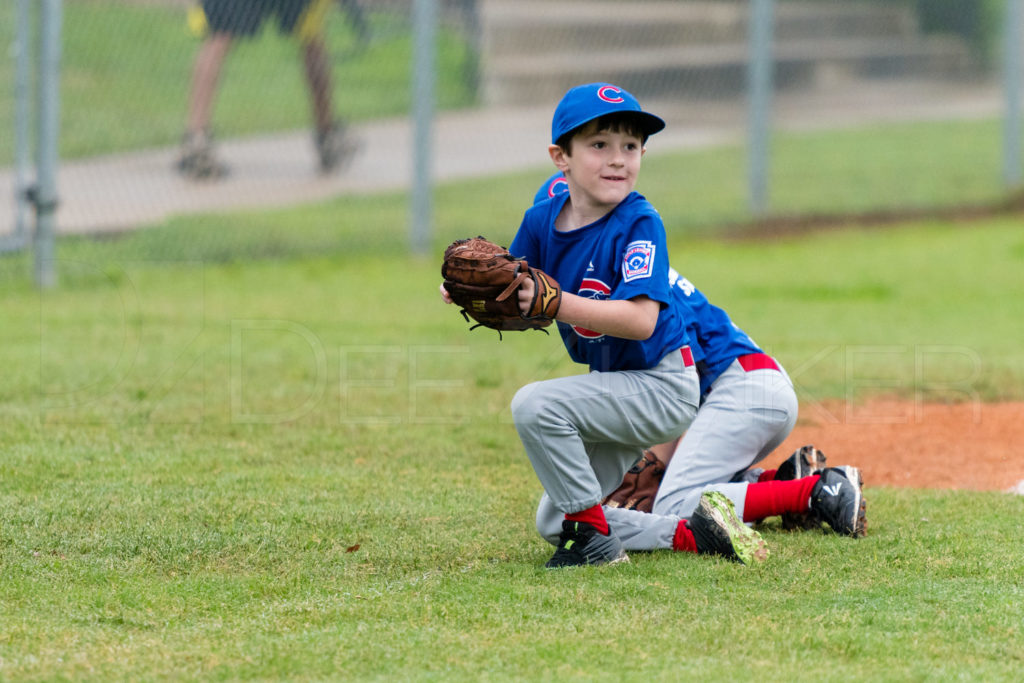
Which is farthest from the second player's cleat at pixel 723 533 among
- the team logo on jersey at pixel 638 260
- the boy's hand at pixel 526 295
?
the boy's hand at pixel 526 295

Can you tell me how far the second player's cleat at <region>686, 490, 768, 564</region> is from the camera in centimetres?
348

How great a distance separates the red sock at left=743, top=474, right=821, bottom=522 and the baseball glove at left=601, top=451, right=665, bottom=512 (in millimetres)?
338

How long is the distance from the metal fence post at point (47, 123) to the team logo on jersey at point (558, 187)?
5.02 m

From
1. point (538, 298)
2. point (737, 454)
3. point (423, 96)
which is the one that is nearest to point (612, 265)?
point (538, 298)

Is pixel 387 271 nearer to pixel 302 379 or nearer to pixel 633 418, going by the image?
pixel 302 379

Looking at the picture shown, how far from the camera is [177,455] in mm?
4648

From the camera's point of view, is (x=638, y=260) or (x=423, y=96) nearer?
(x=638, y=260)

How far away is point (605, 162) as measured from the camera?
3.41m

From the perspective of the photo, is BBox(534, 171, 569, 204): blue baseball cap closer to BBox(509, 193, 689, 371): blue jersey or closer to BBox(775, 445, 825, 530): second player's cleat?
BBox(509, 193, 689, 371): blue jersey

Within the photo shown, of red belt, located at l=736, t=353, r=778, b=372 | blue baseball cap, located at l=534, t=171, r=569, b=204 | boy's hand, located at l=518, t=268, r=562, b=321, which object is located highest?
blue baseball cap, located at l=534, t=171, r=569, b=204

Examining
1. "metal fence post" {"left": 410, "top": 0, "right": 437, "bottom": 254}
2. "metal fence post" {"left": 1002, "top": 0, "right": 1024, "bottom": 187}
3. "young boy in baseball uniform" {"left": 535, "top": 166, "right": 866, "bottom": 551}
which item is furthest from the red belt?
"metal fence post" {"left": 1002, "top": 0, "right": 1024, "bottom": 187}

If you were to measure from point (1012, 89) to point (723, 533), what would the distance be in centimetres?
952

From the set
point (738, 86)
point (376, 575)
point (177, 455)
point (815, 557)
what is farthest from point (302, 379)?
point (738, 86)

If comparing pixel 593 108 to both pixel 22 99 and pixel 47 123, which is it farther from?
pixel 22 99
